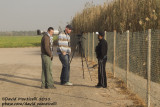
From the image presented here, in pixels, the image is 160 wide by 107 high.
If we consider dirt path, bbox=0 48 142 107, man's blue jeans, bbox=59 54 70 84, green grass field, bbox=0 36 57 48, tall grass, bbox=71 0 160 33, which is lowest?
green grass field, bbox=0 36 57 48

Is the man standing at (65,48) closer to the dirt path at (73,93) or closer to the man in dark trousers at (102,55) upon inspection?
the dirt path at (73,93)

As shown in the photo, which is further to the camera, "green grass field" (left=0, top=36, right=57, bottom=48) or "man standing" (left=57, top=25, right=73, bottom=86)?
"green grass field" (left=0, top=36, right=57, bottom=48)

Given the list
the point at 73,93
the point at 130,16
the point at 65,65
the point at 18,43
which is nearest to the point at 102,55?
the point at 65,65

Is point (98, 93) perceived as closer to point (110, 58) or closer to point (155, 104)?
point (155, 104)

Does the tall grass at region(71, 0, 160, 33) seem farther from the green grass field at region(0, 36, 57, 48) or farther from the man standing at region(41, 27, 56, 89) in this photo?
the green grass field at region(0, 36, 57, 48)

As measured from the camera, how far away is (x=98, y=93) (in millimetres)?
9797

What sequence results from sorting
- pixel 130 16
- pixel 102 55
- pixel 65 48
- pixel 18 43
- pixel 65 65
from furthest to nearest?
pixel 18 43 < pixel 130 16 < pixel 65 65 < pixel 65 48 < pixel 102 55

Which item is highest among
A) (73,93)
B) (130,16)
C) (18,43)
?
(130,16)

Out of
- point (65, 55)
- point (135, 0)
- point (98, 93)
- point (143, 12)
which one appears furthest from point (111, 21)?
point (98, 93)

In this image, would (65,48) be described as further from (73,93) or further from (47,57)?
(73,93)

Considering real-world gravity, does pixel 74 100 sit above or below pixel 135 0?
below

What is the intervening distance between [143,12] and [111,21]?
4.03 m

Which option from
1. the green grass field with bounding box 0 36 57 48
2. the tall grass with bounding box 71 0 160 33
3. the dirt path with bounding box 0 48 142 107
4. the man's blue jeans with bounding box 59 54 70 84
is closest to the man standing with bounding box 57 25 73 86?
the man's blue jeans with bounding box 59 54 70 84

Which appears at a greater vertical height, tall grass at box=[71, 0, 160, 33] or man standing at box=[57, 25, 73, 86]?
tall grass at box=[71, 0, 160, 33]
